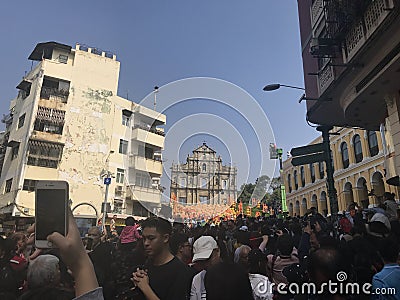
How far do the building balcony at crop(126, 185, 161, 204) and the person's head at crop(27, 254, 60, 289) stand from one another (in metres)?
26.1

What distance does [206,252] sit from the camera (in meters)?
3.33

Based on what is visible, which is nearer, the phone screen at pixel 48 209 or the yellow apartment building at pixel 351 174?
the phone screen at pixel 48 209

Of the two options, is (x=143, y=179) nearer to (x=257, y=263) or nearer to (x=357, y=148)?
(x=357, y=148)

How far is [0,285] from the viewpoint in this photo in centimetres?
295

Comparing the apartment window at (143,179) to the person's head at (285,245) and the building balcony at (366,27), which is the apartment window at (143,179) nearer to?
the building balcony at (366,27)

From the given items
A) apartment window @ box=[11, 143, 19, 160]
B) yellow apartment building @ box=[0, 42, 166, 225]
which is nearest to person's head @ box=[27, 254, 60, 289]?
yellow apartment building @ box=[0, 42, 166, 225]

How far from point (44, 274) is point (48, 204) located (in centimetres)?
102

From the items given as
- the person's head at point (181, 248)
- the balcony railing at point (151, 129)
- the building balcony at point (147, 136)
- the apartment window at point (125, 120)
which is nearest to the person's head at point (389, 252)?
the person's head at point (181, 248)

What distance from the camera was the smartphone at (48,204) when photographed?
1.69 meters

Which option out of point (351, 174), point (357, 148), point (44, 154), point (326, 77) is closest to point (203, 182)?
point (351, 174)

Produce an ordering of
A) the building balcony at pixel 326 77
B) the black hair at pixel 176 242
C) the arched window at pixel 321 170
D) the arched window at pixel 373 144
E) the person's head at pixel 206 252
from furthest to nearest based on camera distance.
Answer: the arched window at pixel 321 170
the arched window at pixel 373 144
the building balcony at pixel 326 77
the black hair at pixel 176 242
the person's head at pixel 206 252

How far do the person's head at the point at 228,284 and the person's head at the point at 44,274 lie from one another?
1.41 metres

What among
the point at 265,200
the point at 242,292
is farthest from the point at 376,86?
the point at 265,200

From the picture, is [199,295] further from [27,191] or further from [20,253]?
[27,191]
